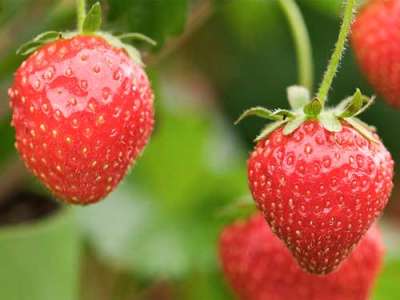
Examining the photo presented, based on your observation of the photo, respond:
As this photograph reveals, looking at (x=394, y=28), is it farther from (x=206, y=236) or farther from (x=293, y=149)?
(x=206, y=236)

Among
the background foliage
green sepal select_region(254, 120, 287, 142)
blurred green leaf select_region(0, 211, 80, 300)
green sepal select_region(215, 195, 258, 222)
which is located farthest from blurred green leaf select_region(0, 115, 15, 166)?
green sepal select_region(254, 120, 287, 142)

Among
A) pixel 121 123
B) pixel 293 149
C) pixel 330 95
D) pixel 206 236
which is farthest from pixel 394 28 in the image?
pixel 330 95

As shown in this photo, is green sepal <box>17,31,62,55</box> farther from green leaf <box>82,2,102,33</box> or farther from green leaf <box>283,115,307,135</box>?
green leaf <box>283,115,307,135</box>

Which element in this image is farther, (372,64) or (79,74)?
(372,64)

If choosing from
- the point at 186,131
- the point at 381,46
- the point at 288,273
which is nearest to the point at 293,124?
the point at 381,46

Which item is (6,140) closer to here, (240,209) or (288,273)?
(240,209)

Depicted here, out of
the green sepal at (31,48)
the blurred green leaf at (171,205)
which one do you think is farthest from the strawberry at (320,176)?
the blurred green leaf at (171,205)
